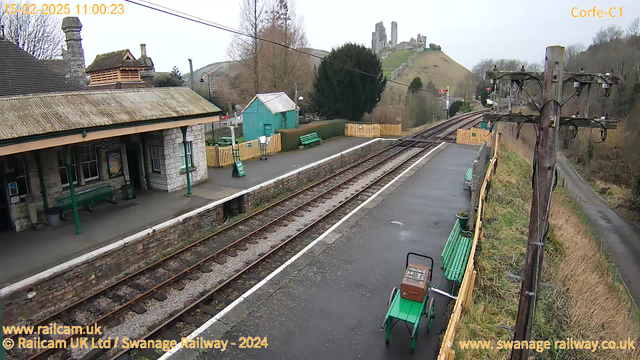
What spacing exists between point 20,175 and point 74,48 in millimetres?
8398

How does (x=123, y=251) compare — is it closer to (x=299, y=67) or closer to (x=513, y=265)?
(x=513, y=265)

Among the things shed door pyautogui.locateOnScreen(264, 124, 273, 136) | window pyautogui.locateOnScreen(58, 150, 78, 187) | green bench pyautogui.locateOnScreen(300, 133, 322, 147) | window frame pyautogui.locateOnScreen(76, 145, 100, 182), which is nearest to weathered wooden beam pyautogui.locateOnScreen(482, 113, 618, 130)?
window pyautogui.locateOnScreen(58, 150, 78, 187)

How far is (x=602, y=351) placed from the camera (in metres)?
7.36

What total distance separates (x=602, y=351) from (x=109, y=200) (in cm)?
1406

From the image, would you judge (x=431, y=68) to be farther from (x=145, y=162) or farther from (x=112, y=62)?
(x=145, y=162)

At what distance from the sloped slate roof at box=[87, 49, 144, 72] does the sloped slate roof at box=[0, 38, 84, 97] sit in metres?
2.39

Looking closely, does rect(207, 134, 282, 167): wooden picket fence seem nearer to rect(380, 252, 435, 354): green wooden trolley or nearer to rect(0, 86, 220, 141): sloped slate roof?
rect(0, 86, 220, 141): sloped slate roof

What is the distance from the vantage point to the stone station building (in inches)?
404

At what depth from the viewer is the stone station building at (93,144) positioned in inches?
404

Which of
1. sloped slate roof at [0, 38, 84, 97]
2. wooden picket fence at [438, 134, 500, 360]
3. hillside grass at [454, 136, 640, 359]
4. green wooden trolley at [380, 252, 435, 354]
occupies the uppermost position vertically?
sloped slate roof at [0, 38, 84, 97]

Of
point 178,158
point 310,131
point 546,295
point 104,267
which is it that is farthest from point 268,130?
point 546,295

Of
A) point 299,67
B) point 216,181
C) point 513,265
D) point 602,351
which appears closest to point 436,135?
point 299,67

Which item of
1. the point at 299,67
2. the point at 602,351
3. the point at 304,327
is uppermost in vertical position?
the point at 299,67

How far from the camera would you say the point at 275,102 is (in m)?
26.6
